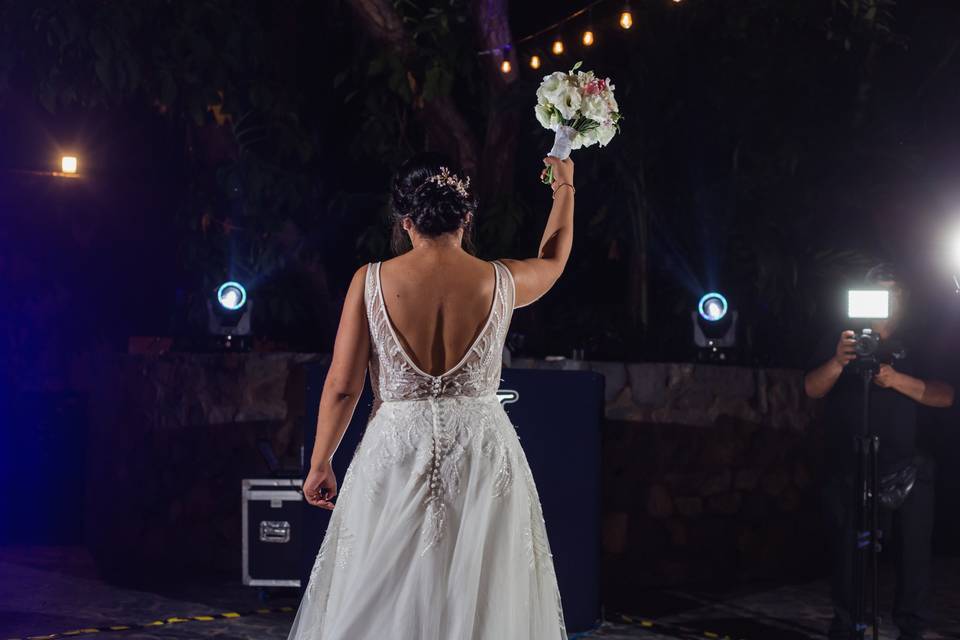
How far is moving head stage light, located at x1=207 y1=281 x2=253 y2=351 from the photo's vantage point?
7.52m

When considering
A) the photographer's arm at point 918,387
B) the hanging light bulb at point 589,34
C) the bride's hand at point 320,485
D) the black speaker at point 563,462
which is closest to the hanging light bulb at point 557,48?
the hanging light bulb at point 589,34

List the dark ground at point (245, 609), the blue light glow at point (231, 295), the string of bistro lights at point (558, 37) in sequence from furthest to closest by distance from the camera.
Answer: the string of bistro lights at point (558, 37) < the blue light glow at point (231, 295) < the dark ground at point (245, 609)

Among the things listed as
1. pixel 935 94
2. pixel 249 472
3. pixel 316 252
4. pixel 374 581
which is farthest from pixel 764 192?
pixel 374 581

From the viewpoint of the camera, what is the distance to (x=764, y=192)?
8.28 metres

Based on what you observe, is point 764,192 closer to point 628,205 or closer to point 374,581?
point 628,205

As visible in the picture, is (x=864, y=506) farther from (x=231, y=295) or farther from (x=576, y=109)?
(x=231, y=295)

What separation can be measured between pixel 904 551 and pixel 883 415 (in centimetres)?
59

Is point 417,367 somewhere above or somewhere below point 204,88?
below

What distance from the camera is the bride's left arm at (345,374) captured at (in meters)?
3.47

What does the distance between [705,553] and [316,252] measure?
338 cm

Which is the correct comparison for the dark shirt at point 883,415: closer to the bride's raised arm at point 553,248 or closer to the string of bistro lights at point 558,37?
the bride's raised arm at point 553,248

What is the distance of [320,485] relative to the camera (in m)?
3.55

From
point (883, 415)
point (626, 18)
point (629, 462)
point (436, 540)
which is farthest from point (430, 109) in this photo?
point (436, 540)

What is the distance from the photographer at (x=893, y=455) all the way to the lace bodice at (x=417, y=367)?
7.40 ft
